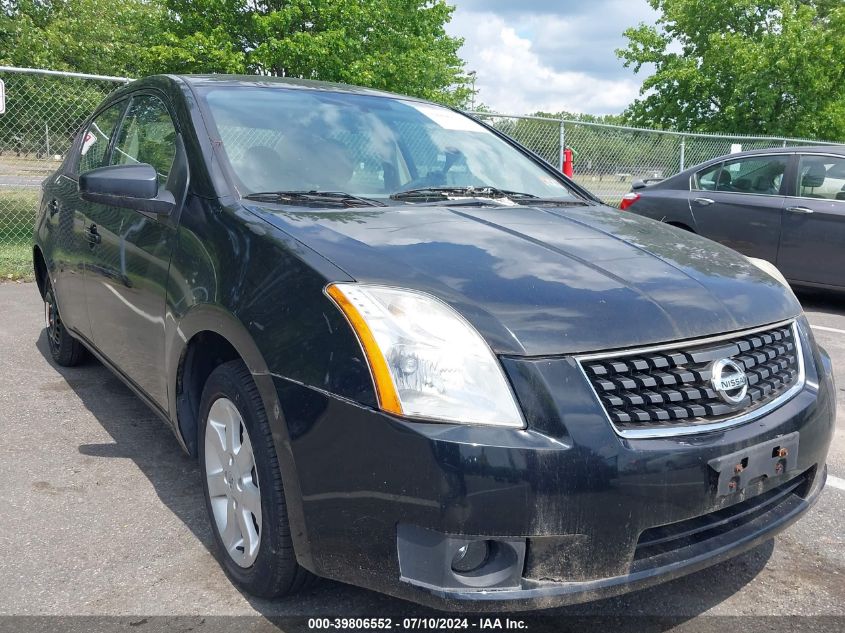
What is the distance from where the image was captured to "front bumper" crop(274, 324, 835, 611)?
1.82 m

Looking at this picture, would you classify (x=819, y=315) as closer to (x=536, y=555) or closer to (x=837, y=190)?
(x=837, y=190)

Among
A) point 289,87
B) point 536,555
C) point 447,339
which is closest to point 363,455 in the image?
point 447,339

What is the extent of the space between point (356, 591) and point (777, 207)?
20.8 ft

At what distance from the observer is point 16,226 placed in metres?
9.51

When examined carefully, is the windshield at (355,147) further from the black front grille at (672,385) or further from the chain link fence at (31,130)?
the chain link fence at (31,130)

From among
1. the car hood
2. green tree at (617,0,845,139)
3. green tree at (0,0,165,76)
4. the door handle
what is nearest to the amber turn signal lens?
the car hood

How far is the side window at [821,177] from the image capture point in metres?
7.17

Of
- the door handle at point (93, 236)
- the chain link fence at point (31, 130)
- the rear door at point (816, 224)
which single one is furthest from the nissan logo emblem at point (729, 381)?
the chain link fence at point (31, 130)

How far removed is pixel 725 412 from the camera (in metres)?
2.05

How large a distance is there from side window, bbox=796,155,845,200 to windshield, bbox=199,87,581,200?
15.3 ft

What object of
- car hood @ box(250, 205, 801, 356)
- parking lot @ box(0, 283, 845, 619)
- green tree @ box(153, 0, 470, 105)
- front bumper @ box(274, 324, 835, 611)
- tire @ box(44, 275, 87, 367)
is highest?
green tree @ box(153, 0, 470, 105)

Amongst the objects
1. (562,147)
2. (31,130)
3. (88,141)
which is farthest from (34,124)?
(562,147)

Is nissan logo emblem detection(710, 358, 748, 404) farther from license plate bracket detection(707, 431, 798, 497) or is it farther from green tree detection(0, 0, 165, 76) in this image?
green tree detection(0, 0, 165, 76)

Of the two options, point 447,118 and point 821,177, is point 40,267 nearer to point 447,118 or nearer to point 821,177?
point 447,118
